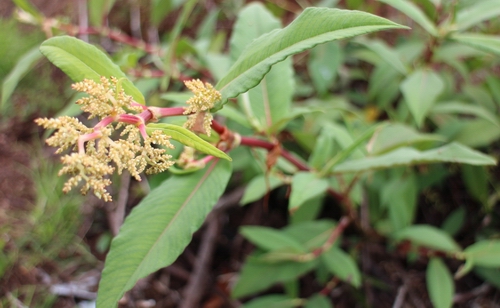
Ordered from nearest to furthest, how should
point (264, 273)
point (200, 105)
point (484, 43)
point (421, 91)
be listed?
1. point (200, 105)
2. point (484, 43)
3. point (421, 91)
4. point (264, 273)

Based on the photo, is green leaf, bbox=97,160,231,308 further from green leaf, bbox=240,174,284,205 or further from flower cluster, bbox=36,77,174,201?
green leaf, bbox=240,174,284,205

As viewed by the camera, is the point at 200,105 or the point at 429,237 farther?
the point at 429,237

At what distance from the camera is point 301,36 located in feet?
2.62

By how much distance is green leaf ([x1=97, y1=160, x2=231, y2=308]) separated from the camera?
87 centimetres

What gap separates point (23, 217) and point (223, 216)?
110cm

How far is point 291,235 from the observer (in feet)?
5.62

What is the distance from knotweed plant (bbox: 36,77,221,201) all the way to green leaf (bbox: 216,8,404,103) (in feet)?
0.25

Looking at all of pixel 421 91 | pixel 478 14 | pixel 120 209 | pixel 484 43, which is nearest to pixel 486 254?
pixel 421 91

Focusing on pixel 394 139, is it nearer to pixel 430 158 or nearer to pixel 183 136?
pixel 430 158

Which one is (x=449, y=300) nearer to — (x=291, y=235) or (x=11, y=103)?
(x=291, y=235)

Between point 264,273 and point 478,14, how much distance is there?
1.28 meters

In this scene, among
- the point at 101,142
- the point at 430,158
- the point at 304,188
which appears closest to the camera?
the point at 101,142

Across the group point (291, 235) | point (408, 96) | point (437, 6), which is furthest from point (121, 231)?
point (437, 6)

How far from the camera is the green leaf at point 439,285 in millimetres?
1466
